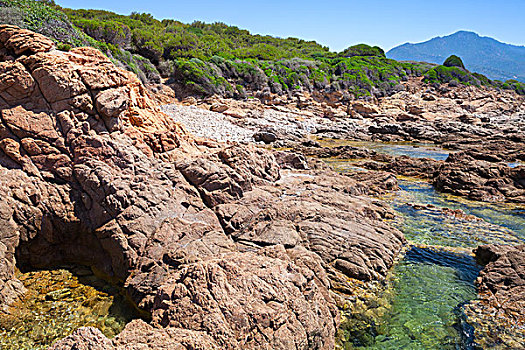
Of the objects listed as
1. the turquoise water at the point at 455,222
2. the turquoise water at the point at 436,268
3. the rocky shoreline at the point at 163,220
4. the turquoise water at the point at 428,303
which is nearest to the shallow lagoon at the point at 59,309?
the rocky shoreline at the point at 163,220

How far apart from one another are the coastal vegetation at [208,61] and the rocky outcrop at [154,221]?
67.5ft

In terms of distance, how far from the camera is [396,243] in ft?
37.6

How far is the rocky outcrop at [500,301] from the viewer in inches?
297

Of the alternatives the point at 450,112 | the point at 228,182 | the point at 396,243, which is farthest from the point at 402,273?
the point at 450,112

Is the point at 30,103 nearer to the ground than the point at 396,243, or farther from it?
farther from it

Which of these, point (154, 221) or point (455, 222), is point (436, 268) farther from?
point (154, 221)

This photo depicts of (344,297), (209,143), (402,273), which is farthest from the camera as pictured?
(209,143)

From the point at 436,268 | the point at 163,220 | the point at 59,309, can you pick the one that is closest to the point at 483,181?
the point at 436,268

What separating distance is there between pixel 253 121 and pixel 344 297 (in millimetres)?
31356

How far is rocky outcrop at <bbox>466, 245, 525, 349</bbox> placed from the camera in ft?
24.7

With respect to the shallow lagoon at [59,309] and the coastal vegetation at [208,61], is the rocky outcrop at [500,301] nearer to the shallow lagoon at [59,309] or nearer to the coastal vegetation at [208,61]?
the shallow lagoon at [59,309]

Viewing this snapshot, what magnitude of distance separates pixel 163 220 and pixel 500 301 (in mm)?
9226

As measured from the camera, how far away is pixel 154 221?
9.02 metres

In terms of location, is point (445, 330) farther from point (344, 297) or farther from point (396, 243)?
point (396, 243)
